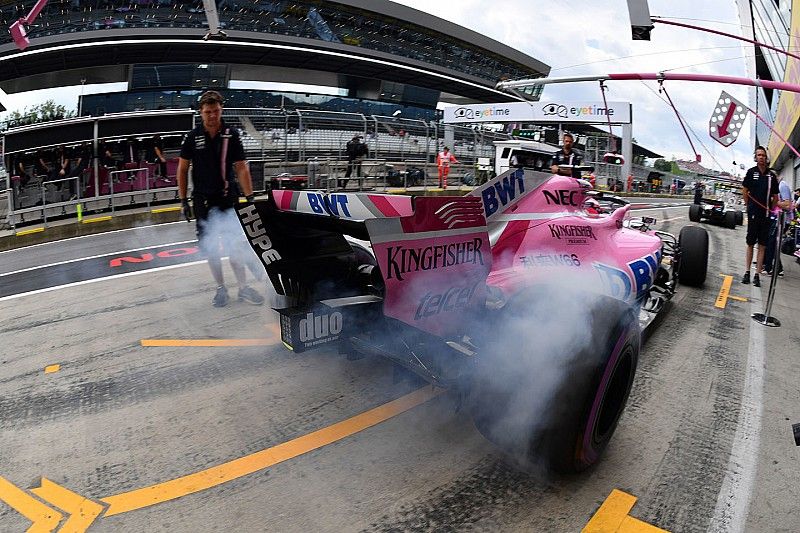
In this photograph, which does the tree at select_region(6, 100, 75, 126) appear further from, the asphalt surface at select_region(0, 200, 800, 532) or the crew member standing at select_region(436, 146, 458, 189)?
the asphalt surface at select_region(0, 200, 800, 532)

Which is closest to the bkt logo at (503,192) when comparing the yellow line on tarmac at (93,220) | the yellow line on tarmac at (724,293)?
the yellow line on tarmac at (724,293)

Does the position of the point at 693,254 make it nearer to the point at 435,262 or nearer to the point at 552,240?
the point at 552,240

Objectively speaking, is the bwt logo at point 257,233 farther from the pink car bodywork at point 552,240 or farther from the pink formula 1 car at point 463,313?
the pink car bodywork at point 552,240

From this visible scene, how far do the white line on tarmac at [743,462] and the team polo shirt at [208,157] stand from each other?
416 centimetres

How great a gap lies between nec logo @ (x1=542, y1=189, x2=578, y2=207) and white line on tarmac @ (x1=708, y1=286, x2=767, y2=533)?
1.76 metres

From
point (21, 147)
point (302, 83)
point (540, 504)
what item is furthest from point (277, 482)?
point (302, 83)

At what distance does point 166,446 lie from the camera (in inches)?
98.7

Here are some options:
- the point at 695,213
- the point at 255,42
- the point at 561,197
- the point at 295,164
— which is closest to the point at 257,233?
the point at 561,197

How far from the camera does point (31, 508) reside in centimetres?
204

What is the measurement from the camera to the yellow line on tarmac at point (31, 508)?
195 centimetres

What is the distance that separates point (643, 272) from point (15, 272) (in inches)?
288

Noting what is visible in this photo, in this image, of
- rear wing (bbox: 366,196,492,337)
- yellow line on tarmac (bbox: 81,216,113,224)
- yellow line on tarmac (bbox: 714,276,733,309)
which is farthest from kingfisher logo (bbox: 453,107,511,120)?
rear wing (bbox: 366,196,492,337)

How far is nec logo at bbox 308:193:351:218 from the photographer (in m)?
2.33

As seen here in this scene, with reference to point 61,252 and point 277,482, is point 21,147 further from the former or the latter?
point 277,482
